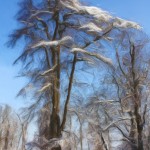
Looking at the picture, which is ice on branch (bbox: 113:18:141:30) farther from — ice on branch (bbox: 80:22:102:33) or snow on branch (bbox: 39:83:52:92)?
snow on branch (bbox: 39:83:52:92)

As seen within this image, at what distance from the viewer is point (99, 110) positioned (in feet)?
67.7

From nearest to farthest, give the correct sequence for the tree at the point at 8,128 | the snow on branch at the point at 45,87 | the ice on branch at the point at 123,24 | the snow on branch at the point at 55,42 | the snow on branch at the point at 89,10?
the snow on branch at the point at 45,87 < the snow on branch at the point at 55,42 < the snow on branch at the point at 89,10 < the ice on branch at the point at 123,24 < the tree at the point at 8,128

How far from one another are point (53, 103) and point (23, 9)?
488cm

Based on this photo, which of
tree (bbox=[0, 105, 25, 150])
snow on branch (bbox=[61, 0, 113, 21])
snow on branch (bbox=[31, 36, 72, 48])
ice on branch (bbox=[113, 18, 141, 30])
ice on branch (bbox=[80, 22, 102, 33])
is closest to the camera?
snow on branch (bbox=[31, 36, 72, 48])

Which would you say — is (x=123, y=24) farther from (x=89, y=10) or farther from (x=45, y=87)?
(x=45, y=87)

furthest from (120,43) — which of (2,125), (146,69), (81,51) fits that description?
(2,125)

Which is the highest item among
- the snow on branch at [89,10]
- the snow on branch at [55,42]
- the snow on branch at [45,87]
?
the snow on branch at [89,10]

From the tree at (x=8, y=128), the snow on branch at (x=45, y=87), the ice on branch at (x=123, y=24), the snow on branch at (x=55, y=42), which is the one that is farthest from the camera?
the tree at (x=8, y=128)

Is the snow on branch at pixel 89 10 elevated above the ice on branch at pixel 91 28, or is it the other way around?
the snow on branch at pixel 89 10

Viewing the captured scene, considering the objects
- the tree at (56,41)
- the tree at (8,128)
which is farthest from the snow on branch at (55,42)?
the tree at (8,128)

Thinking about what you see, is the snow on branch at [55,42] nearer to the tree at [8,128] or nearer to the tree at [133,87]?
the tree at [133,87]

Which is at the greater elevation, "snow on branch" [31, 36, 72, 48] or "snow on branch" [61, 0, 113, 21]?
"snow on branch" [61, 0, 113, 21]

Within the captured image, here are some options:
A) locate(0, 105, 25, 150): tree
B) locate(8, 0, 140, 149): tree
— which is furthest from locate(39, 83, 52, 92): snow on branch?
locate(0, 105, 25, 150): tree

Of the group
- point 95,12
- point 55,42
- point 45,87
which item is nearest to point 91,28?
point 95,12
